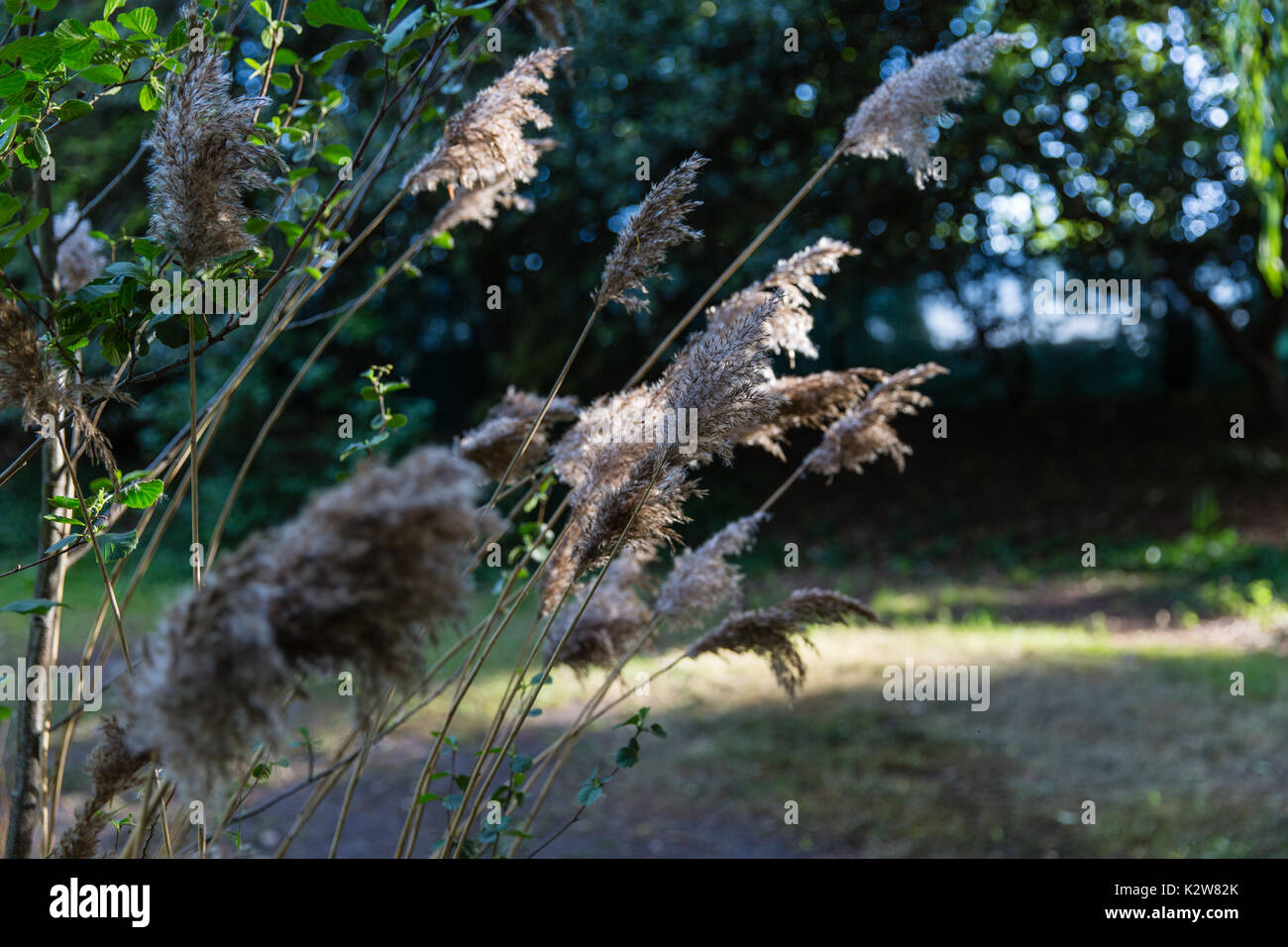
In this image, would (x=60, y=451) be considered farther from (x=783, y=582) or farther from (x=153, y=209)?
(x=783, y=582)

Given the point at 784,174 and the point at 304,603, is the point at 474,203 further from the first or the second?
the point at 784,174

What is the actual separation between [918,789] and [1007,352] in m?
9.14

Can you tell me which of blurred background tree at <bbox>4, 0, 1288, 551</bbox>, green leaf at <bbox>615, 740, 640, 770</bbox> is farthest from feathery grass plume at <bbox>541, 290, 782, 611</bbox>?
blurred background tree at <bbox>4, 0, 1288, 551</bbox>

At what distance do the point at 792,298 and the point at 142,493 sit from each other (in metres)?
1.01

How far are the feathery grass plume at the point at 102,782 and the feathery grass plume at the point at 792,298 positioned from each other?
103cm

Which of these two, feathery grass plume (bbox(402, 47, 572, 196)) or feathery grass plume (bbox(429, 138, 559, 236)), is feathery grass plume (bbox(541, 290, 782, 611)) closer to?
feathery grass plume (bbox(402, 47, 572, 196))

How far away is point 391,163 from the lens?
179 cm

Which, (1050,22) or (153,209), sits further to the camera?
(1050,22)

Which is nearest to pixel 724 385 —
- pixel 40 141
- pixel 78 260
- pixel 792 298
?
pixel 792 298

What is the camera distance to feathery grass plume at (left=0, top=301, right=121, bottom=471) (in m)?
1.19

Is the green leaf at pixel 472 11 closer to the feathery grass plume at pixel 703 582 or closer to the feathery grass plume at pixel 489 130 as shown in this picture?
the feathery grass plume at pixel 489 130
